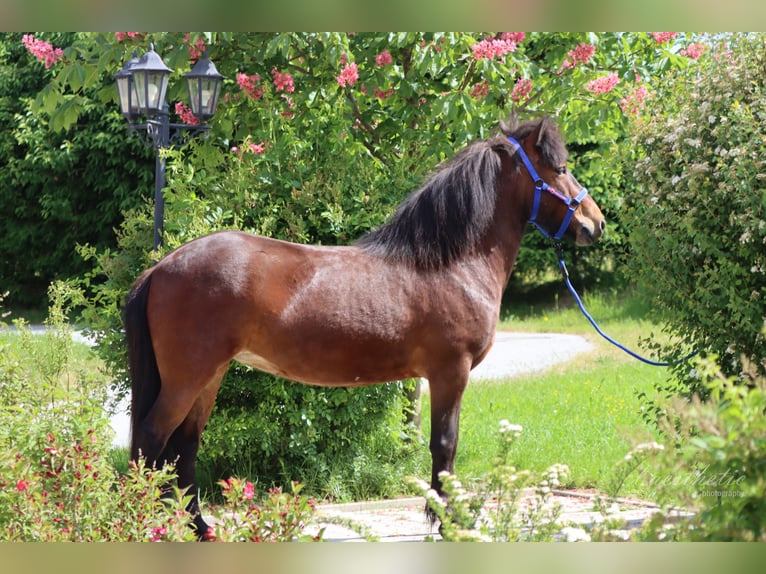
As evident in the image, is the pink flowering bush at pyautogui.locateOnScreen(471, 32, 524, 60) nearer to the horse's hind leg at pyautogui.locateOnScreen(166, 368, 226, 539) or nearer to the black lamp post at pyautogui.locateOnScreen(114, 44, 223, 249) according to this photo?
the black lamp post at pyautogui.locateOnScreen(114, 44, 223, 249)

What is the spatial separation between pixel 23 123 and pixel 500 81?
1584 cm

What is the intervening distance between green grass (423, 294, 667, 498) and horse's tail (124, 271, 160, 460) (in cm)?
179

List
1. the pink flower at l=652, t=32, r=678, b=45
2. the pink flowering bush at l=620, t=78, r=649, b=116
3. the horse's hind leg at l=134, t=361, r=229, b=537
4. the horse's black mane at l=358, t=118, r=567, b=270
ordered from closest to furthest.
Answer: the horse's hind leg at l=134, t=361, r=229, b=537 < the horse's black mane at l=358, t=118, r=567, b=270 < the pink flowering bush at l=620, t=78, r=649, b=116 < the pink flower at l=652, t=32, r=678, b=45

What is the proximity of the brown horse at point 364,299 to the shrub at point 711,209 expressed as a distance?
0.54 meters

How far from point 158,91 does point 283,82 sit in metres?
1.02

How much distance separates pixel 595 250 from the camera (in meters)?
16.6

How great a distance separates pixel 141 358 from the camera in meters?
4.25

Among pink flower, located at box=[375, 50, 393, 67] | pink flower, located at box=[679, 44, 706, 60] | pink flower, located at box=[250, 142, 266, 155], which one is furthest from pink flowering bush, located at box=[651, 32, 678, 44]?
pink flower, located at box=[250, 142, 266, 155]

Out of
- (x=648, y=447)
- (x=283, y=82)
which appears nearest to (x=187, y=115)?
(x=283, y=82)

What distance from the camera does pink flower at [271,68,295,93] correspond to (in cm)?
653

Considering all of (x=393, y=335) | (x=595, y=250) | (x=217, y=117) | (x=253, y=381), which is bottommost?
(x=595, y=250)

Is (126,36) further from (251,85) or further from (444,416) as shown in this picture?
(444,416)
